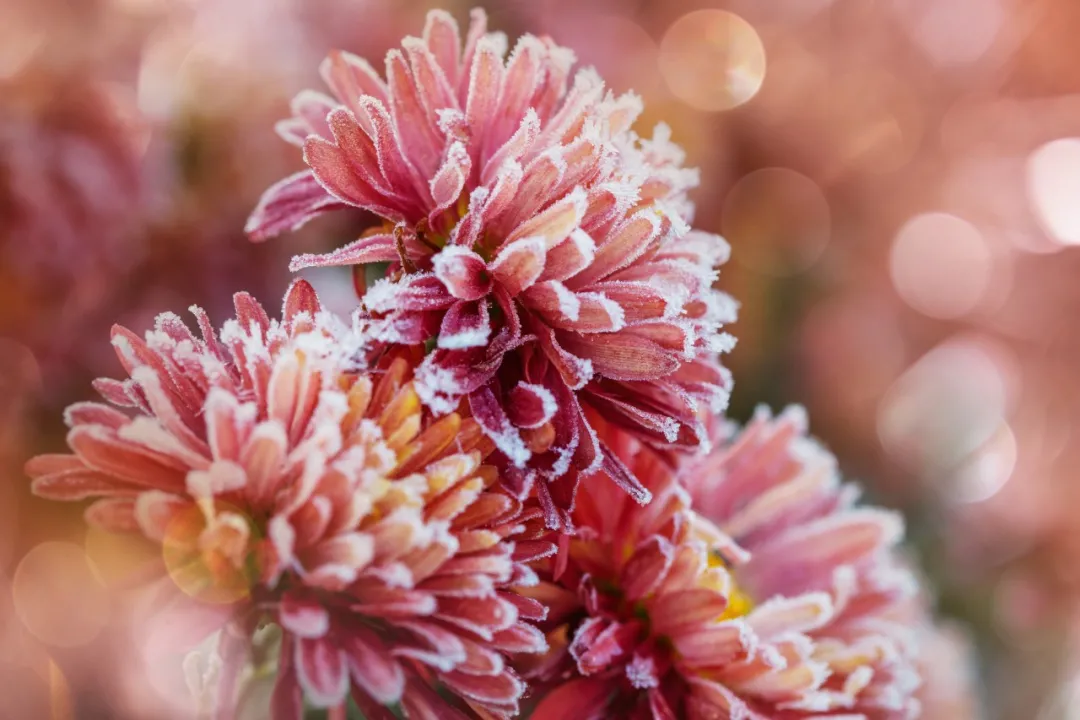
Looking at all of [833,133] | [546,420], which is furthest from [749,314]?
[546,420]

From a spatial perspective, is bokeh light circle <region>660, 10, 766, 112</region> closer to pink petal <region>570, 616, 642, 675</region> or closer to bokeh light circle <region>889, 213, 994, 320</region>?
bokeh light circle <region>889, 213, 994, 320</region>

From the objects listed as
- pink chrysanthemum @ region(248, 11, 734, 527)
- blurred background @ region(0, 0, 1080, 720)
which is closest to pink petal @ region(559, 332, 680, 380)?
pink chrysanthemum @ region(248, 11, 734, 527)

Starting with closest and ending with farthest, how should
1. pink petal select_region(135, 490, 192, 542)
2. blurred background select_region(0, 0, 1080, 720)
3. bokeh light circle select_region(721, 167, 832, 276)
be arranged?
pink petal select_region(135, 490, 192, 542)
blurred background select_region(0, 0, 1080, 720)
bokeh light circle select_region(721, 167, 832, 276)

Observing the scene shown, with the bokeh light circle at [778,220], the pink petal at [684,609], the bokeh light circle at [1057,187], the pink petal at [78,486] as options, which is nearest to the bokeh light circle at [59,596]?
the pink petal at [78,486]

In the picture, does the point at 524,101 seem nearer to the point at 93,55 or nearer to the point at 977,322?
the point at 93,55

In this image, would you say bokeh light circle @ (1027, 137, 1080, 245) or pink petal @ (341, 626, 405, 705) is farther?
bokeh light circle @ (1027, 137, 1080, 245)

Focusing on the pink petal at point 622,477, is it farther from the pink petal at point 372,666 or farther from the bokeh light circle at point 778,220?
the bokeh light circle at point 778,220

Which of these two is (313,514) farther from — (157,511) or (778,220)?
(778,220)
